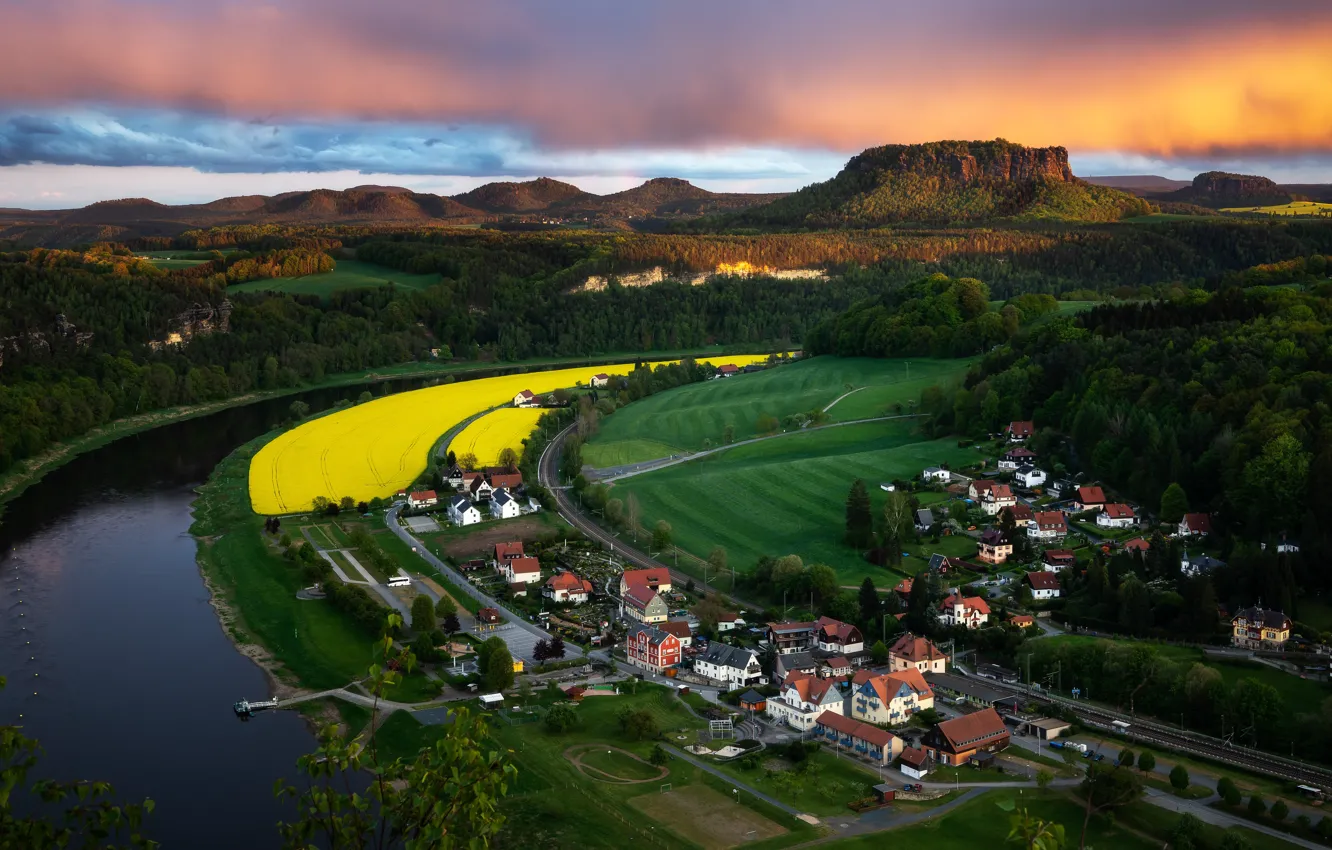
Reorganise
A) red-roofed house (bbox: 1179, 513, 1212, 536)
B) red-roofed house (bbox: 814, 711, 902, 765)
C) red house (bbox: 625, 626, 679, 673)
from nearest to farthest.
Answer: red-roofed house (bbox: 814, 711, 902, 765) < red house (bbox: 625, 626, 679, 673) < red-roofed house (bbox: 1179, 513, 1212, 536)

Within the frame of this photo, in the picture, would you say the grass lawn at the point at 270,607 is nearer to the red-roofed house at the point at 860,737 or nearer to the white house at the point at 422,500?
the white house at the point at 422,500

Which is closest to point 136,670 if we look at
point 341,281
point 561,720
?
point 561,720

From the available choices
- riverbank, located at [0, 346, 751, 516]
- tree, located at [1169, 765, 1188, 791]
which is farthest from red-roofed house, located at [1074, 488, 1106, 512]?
riverbank, located at [0, 346, 751, 516]

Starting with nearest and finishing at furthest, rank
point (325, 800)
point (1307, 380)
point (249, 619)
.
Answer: point (325, 800) → point (249, 619) → point (1307, 380)

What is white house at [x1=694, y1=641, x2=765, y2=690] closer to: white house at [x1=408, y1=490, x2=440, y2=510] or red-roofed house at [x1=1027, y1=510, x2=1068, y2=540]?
red-roofed house at [x1=1027, y1=510, x2=1068, y2=540]

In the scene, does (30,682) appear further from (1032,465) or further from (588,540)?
(1032,465)

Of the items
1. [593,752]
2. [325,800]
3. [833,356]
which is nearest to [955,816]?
[593,752]
